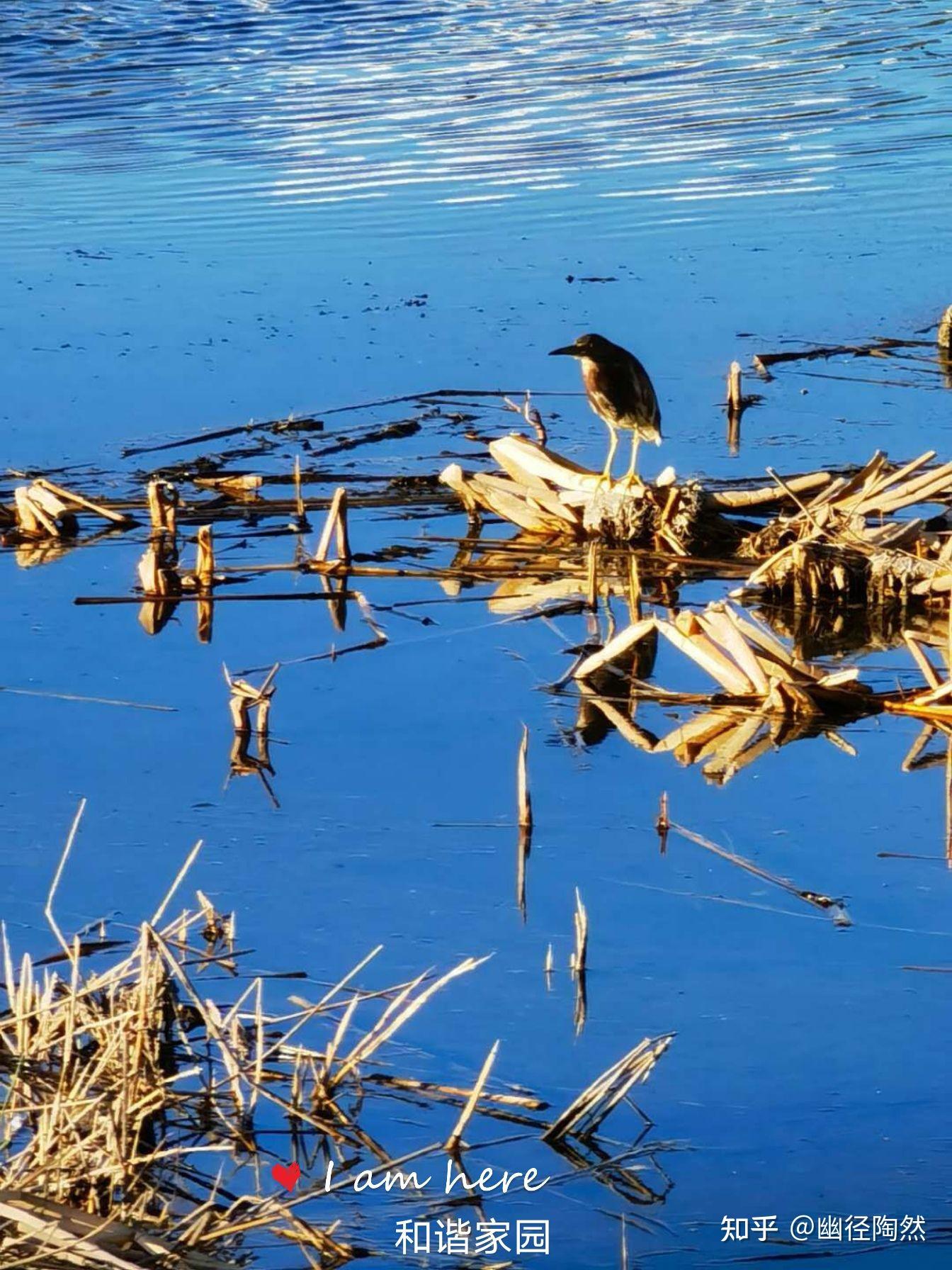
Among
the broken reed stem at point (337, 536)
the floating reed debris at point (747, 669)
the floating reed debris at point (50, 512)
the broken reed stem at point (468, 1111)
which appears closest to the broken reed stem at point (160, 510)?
the floating reed debris at point (50, 512)

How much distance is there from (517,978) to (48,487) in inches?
157

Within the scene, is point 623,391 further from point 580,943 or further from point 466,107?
point 466,107

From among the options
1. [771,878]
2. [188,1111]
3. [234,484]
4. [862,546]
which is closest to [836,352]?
[862,546]

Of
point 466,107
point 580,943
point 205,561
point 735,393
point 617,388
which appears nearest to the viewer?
point 580,943

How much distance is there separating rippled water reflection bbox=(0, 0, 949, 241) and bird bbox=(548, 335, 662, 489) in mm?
5060

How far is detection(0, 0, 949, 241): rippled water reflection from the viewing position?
14.1 m

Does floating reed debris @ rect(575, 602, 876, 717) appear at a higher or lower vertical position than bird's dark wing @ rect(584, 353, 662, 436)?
lower

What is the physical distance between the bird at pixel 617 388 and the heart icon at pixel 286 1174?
429 centimetres

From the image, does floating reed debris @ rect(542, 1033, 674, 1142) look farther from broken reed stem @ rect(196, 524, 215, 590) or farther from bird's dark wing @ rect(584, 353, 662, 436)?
bird's dark wing @ rect(584, 353, 662, 436)

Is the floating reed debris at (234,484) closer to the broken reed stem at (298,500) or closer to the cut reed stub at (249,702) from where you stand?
the broken reed stem at (298,500)

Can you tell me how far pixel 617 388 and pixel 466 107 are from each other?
31.8ft

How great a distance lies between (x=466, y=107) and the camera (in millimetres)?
17078

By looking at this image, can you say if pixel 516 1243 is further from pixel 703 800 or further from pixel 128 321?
pixel 128 321

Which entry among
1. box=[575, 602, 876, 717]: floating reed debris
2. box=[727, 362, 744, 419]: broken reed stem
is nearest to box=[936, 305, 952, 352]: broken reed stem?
box=[727, 362, 744, 419]: broken reed stem
